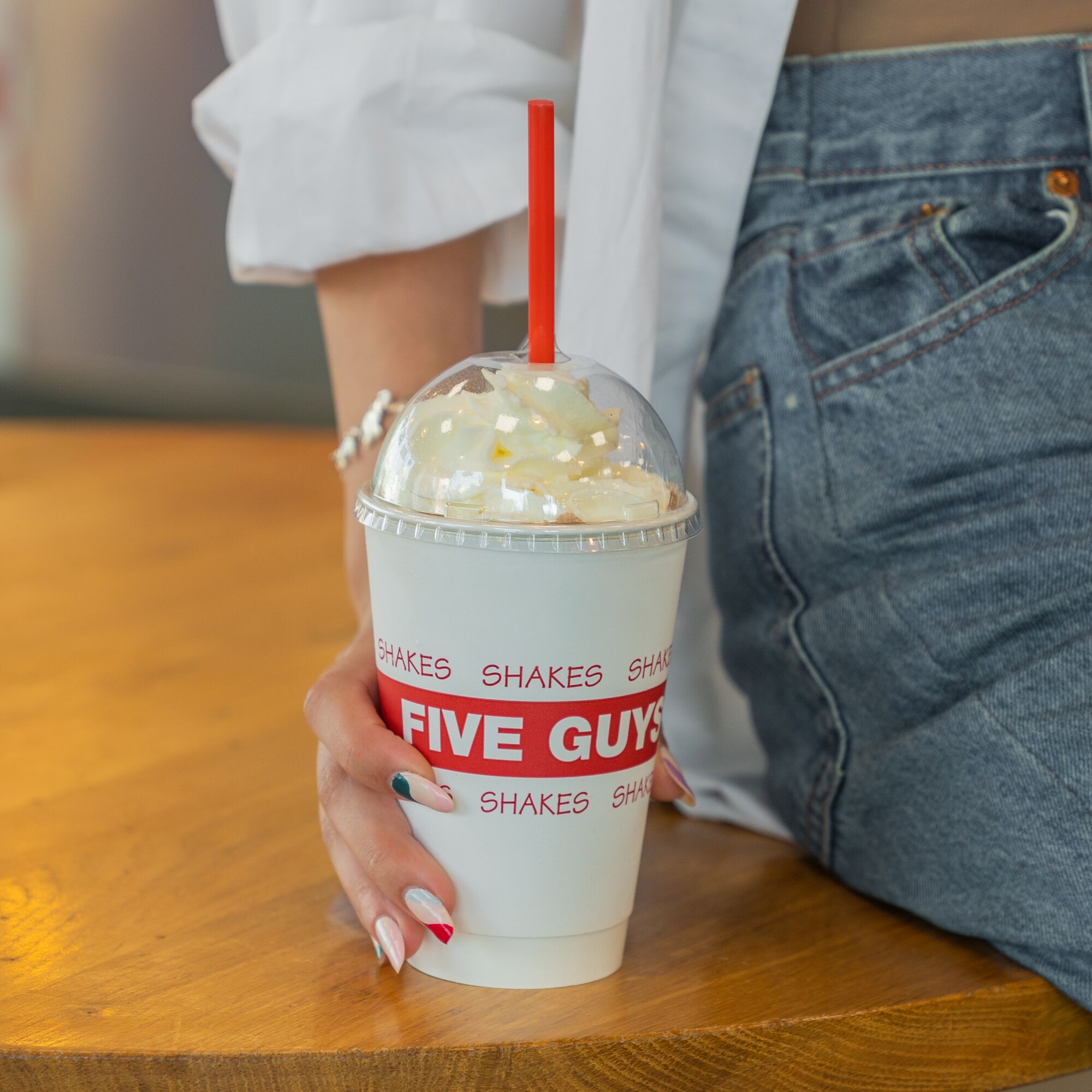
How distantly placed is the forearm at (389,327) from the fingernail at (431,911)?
27 centimetres

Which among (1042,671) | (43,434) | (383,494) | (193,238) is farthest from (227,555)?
(193,238)

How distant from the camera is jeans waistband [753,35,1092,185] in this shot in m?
0.78

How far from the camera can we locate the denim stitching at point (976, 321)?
2.41ft

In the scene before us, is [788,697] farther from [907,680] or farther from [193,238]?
[193,238]

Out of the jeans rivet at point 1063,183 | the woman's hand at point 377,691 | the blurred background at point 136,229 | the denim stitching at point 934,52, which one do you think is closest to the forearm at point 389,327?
the woman's hand at point 377,691

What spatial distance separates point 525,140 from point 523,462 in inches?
14.8

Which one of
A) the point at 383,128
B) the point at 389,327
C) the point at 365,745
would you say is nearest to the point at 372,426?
the point at 389,327

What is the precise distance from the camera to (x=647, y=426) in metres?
0.64

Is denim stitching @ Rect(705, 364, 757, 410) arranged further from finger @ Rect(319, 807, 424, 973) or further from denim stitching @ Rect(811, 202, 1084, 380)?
finger @ Rect(319, 807, 424, 973)

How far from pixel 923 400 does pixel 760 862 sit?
32 cm

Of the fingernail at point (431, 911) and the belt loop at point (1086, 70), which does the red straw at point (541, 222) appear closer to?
the fingernail at point (431, 911)

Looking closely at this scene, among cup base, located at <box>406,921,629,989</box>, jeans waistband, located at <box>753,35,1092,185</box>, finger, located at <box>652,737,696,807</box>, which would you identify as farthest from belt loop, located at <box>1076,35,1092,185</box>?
cup base, located at <box>406,921,629,989</box>

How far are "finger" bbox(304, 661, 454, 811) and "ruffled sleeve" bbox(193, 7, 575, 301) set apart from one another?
33 centimetres

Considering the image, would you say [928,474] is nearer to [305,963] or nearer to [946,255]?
[946,255]
